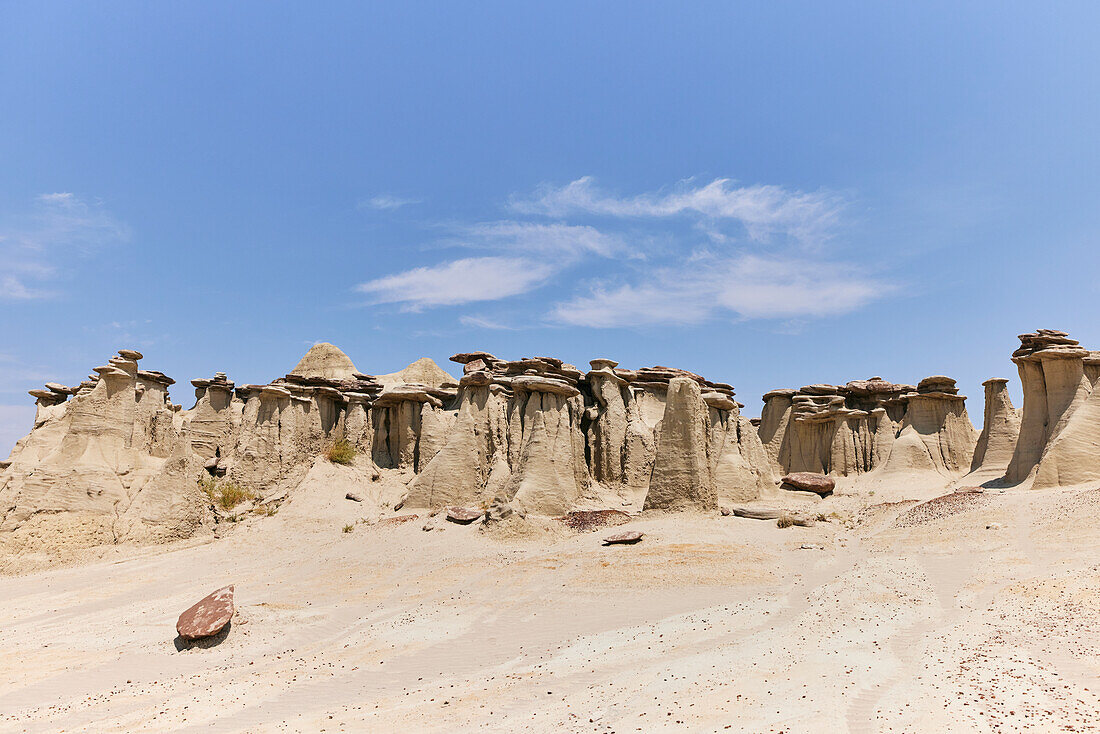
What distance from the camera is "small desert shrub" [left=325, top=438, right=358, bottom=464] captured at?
83.9ft

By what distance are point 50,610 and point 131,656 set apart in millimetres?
4626

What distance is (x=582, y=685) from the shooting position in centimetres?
794

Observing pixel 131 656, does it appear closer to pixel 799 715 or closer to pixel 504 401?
pixel 799 715

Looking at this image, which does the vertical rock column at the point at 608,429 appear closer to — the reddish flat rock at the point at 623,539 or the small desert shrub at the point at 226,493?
the reddish flat rock at the point at 623,539

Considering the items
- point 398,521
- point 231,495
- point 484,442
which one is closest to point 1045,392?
point 484,442

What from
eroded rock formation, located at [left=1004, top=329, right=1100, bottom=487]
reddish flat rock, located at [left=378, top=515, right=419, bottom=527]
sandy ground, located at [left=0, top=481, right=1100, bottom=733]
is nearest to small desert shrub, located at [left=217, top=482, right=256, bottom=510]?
sandy ground, located at [left=0, top=481, right=1100, bottom=733]

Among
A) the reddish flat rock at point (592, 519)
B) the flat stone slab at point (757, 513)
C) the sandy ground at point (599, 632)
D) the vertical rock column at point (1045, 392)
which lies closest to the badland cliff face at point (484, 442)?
the vertical rock column at point (1045, 392)

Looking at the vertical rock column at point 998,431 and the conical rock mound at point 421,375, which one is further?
the conical rock mound at point 421,375

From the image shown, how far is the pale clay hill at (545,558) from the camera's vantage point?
751 centimetres

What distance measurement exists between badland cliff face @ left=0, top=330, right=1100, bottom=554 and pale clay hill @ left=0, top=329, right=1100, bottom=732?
11 cm

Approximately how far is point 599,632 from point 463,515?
8056 millimetres

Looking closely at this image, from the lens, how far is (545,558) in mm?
14352

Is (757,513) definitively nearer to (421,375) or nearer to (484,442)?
(484,442)

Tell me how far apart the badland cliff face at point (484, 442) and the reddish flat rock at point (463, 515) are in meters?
1.03
